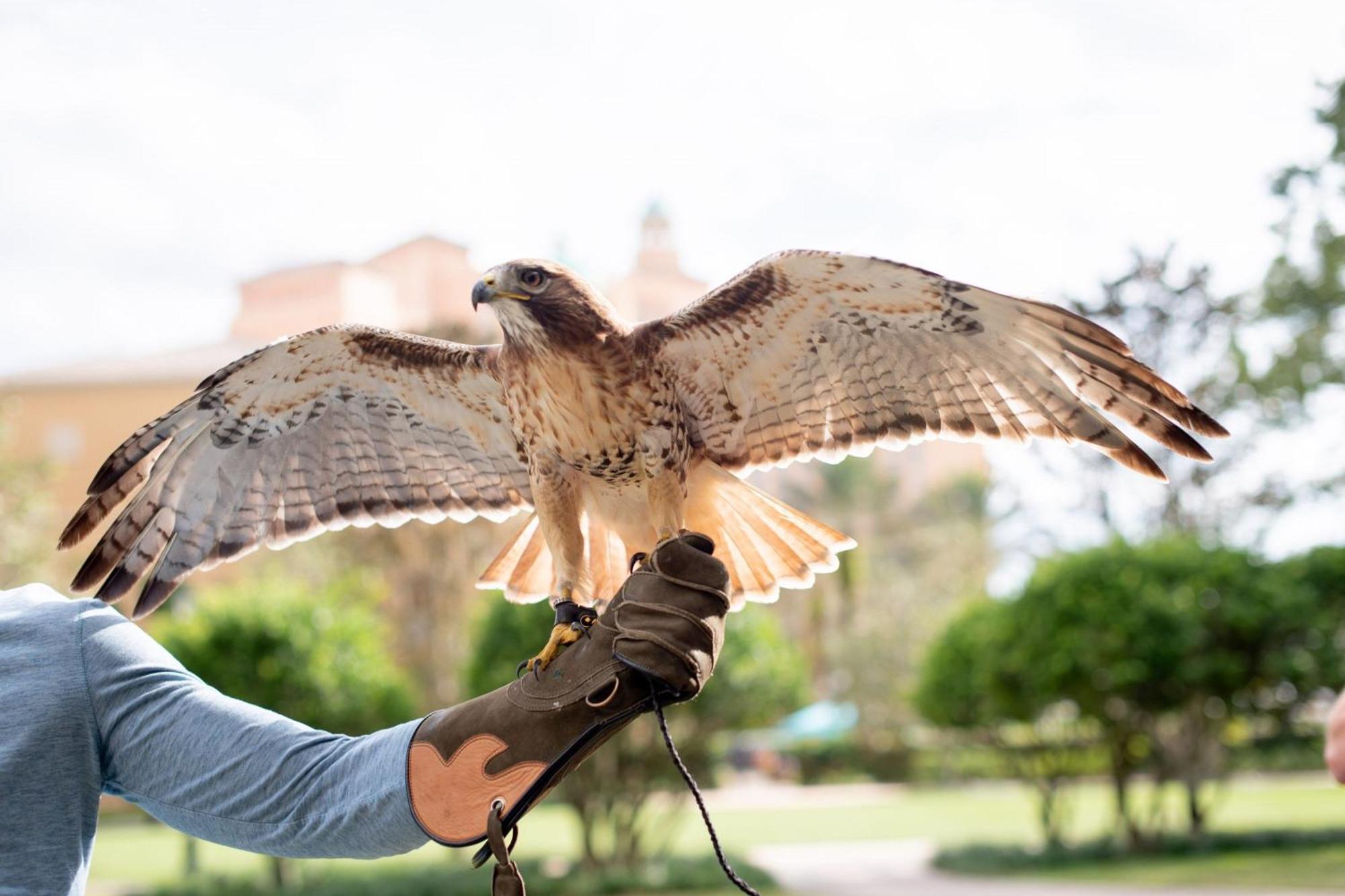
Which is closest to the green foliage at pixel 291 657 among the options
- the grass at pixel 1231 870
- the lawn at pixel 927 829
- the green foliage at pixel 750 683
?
the green foliage at pixel 750 683

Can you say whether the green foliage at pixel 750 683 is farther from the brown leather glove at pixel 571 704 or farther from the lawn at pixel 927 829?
the brown leather glove at pixel 571 704

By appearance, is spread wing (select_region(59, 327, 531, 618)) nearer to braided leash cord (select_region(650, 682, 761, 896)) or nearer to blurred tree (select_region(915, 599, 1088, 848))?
braided leash cord (select_region(650, 682, 761, 896))

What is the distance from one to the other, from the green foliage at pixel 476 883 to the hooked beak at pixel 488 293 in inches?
447

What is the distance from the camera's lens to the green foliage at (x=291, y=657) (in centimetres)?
1239

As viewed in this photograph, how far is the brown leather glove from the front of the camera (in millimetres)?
1839

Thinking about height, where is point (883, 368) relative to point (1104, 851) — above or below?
above

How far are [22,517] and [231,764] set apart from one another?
22837 millimetres

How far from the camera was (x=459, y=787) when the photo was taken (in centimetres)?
184

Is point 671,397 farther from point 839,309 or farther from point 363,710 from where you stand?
point 363,710

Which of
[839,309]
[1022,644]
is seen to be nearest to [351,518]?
[839,309]

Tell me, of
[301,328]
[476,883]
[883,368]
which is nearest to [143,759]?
[883,368]

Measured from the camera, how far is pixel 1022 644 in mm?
14195

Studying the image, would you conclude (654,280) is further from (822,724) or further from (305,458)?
(305,458)

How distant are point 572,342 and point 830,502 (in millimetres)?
38271
